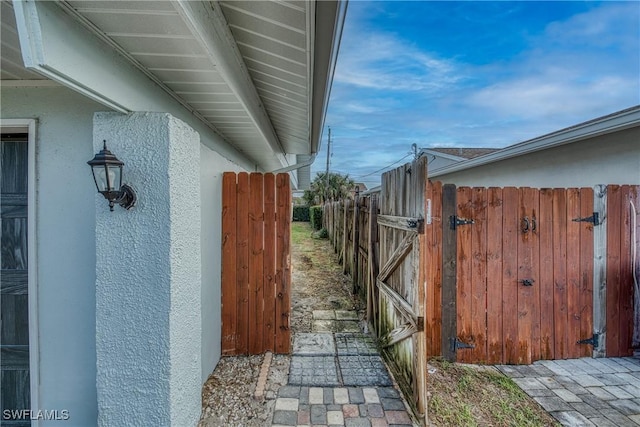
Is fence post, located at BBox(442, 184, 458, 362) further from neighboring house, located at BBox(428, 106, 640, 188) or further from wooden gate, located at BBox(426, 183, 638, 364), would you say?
neighboring house, located at BBox(428, 106, 640, 188)

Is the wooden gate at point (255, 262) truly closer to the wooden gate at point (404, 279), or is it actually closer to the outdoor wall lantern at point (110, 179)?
the wooden gate at point (404, 279)

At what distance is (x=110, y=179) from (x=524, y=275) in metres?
4.02

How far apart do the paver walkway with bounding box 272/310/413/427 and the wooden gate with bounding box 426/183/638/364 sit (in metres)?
0.83

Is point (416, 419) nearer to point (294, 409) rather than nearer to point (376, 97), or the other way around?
point (294, 409)

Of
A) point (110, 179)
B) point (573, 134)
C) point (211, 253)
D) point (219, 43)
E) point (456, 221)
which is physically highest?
point (573, 134)

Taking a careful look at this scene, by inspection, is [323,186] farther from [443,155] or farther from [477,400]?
[477,400]

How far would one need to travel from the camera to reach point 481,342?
10.9ft

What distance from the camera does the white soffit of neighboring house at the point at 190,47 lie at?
123 cm

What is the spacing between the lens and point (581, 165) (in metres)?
4.55

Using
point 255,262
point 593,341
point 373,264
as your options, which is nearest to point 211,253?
point 255,262

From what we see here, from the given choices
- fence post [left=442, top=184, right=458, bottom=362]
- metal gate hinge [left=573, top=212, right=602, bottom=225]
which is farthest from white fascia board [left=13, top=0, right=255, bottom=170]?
metal gate hinge [left=573, top=212, right=602, bottom=225]

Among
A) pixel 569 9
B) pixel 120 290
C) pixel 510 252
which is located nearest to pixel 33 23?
pixel 120 290

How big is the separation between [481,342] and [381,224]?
175cm

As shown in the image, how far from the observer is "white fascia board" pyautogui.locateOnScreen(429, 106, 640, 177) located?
11.9 feet
